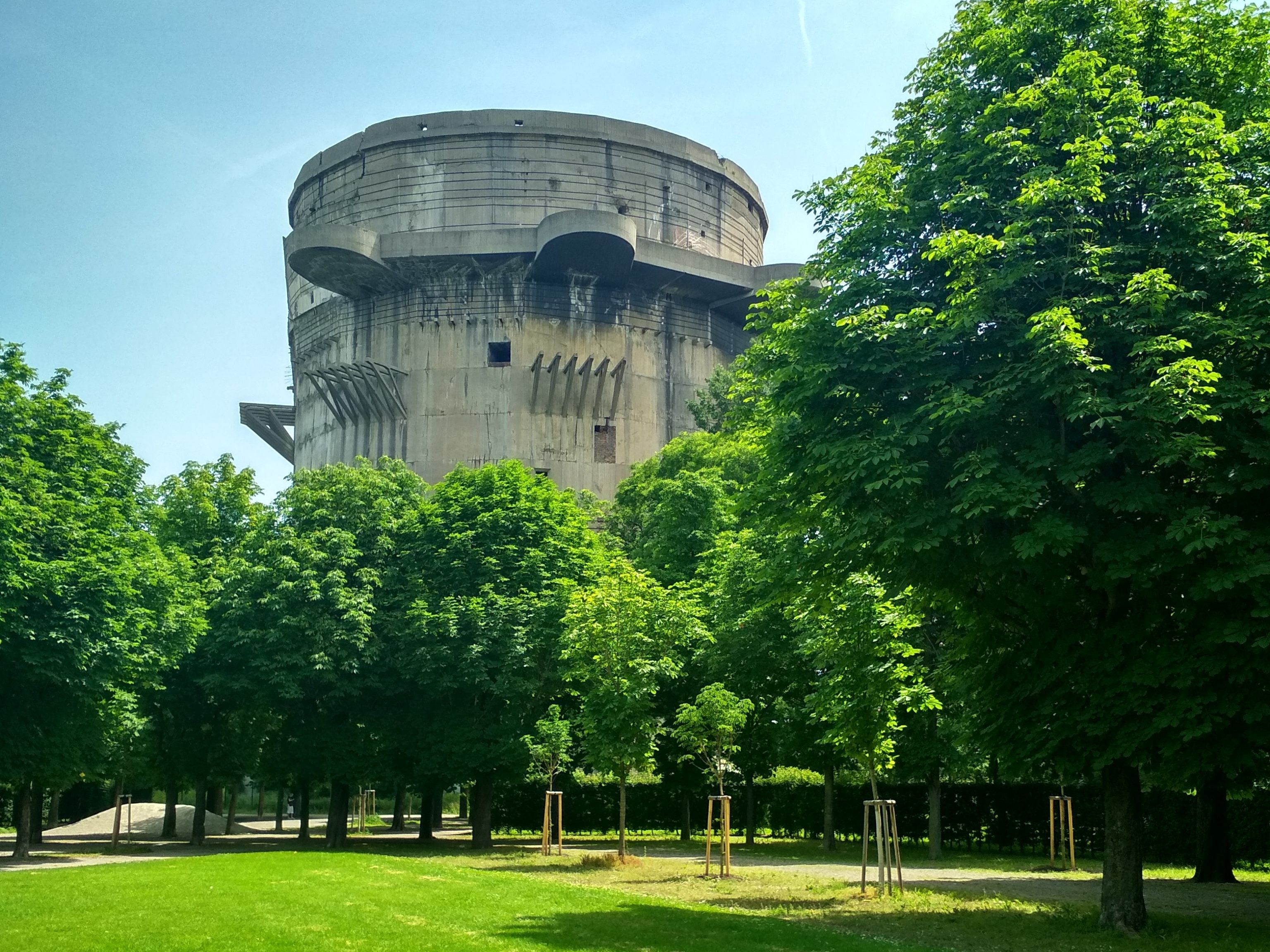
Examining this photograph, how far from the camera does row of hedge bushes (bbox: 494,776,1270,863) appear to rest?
28438mm

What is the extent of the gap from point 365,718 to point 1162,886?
22321 mm

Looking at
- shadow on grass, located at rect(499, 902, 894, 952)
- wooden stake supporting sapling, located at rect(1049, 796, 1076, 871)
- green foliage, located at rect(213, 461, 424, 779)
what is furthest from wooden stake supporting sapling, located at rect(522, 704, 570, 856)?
shadow on grass, located at rect(499, 902, 894, 952)

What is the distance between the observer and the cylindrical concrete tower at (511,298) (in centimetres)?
6291

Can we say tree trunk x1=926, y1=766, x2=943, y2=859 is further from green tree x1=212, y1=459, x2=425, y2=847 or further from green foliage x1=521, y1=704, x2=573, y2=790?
green tree x1=212, y1=459, x2=425, y2=847

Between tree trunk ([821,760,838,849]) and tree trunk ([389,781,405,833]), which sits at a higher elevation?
tree trunk ([821,760,838,849])

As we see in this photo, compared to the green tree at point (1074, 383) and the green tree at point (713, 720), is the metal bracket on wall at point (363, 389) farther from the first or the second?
the green tree at point (1074, 383)

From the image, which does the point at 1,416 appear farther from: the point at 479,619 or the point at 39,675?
the point at 479,619

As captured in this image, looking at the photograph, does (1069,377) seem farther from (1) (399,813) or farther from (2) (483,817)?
(1) (399,813)

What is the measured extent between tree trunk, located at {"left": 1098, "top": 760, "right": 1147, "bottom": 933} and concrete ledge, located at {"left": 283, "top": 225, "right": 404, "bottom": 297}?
50.9 metres

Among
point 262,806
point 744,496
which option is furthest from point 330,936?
point 262,806

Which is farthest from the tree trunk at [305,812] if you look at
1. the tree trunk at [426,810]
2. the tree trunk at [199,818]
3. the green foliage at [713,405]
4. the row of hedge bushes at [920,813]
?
the green foliage at [713,405]

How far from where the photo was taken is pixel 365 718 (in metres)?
35.2

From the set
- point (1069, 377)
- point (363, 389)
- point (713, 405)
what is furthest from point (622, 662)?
point (363, 389)

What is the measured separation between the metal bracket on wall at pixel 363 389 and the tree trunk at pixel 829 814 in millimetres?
37076
